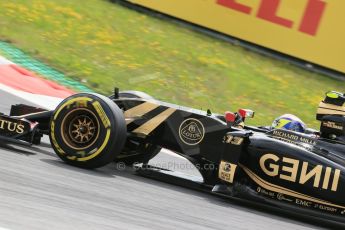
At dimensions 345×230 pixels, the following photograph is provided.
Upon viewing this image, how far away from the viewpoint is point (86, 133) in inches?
268

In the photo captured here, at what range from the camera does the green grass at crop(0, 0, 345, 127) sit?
13.5 metres

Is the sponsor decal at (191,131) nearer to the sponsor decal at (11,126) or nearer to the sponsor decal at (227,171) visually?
the sponsor decal at (227,171)

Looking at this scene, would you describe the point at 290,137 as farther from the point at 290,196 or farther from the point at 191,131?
the point at 191,131

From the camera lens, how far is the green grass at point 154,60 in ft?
44.2

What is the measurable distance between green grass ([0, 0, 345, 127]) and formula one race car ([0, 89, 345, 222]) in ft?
18.2

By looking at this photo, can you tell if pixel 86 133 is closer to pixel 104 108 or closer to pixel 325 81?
pixel 104 108

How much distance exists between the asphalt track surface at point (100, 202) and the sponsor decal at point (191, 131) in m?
0.49

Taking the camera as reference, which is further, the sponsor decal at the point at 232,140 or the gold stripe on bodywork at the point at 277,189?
the sponsor decal at the point at 232,140

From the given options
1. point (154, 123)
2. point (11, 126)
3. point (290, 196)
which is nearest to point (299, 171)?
point (290, 196)

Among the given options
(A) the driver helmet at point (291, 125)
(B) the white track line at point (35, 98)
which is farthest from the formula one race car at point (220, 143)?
(B) the white track line at point (35, 98)

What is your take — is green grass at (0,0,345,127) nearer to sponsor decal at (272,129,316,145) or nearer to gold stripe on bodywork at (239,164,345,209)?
sponsor decal at (272,129,316,145)

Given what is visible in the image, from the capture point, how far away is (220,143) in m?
6.93

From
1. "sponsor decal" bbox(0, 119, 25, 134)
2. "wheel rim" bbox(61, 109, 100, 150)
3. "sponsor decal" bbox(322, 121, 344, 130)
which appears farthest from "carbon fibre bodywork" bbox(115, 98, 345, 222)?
"sponsor decal" bbox(0, 119, 25, 134)

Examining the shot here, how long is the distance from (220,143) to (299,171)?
89 centimetres
